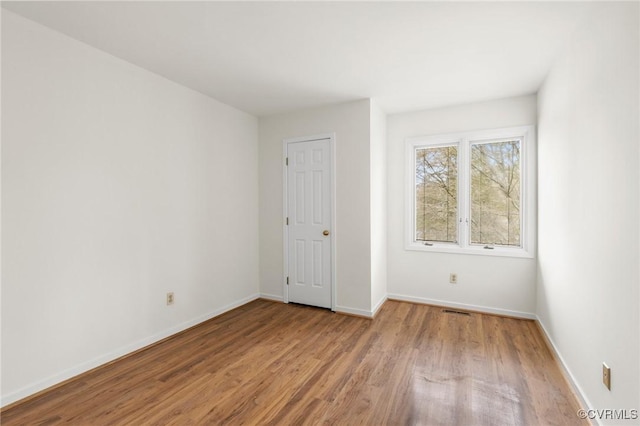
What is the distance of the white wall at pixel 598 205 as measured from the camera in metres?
1.36

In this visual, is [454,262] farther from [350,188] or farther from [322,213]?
[322,213]

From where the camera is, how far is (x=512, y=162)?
3455 mm

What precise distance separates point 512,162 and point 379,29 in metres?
2.42

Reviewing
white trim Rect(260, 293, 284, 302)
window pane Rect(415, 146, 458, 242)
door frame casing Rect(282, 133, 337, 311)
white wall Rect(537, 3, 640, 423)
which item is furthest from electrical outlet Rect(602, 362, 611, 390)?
white trim Rect(260, 293, 284, 302)

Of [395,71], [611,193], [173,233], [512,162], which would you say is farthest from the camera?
[512,162]

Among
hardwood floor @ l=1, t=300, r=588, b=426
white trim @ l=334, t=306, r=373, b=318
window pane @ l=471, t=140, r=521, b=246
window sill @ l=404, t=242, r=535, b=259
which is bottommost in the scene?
hardwood floor @ l=1, t=300, r=588, b=426

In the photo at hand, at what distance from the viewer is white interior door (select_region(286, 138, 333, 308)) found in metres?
3.68

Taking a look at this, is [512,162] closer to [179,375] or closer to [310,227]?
[310,227]

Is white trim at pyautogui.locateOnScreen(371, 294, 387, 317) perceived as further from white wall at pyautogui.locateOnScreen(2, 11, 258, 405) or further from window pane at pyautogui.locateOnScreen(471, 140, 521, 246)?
white wall at pyautogui.locateOnScreen(2, 11, 258, 405)

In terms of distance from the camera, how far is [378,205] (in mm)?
3695

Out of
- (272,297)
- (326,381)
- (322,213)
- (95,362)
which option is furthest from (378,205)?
(95,362)

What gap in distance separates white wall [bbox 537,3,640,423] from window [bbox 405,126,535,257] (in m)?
0.86

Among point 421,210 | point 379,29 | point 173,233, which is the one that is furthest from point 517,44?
point 173,233

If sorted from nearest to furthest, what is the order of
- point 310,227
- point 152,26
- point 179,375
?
point 152,26
point 179,375
point 310,227
